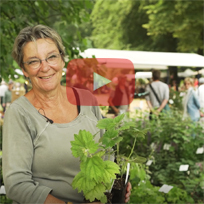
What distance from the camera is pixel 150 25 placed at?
49.5 ft

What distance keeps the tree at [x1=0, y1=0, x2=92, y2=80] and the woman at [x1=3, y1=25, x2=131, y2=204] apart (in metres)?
1.45

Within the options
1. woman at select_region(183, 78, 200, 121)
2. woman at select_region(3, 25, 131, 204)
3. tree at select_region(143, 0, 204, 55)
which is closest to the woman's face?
woman at select_region(3, 25, 131, 204)

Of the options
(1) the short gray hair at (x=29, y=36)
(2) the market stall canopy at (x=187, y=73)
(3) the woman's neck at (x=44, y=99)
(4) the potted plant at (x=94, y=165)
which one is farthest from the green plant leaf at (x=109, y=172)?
(2) the market stall canopy at (x=187, y=73)

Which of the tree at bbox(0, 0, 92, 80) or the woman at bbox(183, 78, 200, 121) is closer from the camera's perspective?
the tree at bbox(0, 0, 92, 80)

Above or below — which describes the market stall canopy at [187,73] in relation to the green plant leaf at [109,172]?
below

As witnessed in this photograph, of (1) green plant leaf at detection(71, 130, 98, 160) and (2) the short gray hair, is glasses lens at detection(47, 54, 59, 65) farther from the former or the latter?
(1) green plant leaf at detection(71, 130, 98, 160)

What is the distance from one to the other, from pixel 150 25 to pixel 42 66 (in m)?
14.5

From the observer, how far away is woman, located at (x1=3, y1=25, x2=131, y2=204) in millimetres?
1160

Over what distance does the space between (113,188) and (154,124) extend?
2898 mm

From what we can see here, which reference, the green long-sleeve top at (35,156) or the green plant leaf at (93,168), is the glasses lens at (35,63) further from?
the green plant leaf at (93,168)

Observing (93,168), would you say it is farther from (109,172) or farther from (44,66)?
(44,66)

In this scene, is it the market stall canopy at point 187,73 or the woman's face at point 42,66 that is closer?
the woman's face at point 42,66

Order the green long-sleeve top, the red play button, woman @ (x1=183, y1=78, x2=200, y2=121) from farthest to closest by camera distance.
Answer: woman @ (x1=183, y1=78, x2=200, y2=121)
the green long-sleeve top
the red play button

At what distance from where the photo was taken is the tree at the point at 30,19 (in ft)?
9.12
